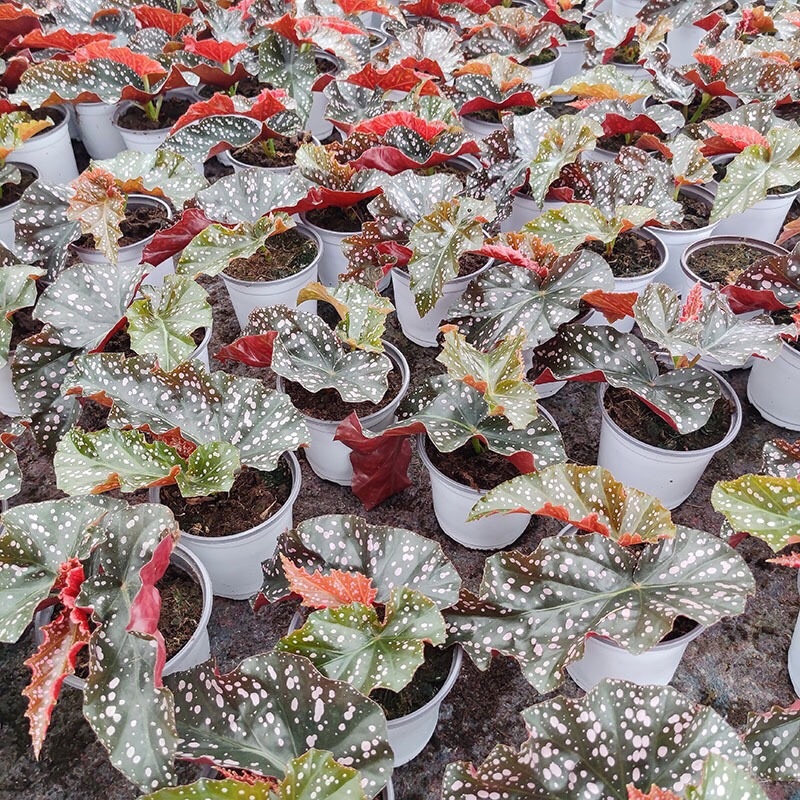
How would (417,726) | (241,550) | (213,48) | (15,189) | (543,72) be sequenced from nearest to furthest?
(417,726) < (241,550) < (15,189) < (213,48) < (543,72)

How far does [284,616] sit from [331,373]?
2.06 feet

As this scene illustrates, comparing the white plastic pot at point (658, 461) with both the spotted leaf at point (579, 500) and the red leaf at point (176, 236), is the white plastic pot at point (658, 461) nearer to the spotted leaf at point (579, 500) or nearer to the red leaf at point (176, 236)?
the spotted leaf at point (579, 500)

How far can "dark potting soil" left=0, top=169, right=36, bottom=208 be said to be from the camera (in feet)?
8.65

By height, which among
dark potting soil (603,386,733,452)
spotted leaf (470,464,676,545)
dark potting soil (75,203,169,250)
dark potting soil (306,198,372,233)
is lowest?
dark potting soil (75,203,169,250)

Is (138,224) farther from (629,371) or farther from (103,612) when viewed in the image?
(629,371)

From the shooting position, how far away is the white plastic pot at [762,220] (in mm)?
2457

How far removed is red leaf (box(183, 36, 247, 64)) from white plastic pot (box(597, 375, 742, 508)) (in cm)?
201

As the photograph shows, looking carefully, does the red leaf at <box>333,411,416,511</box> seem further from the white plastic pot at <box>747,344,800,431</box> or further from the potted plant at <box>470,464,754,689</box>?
the white plastic pot at <box>747,344,800,431</box>

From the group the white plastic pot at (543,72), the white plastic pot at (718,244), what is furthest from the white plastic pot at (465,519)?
the white plastic pot at (543,72)

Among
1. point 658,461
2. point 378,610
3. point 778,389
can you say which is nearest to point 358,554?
point 378,610

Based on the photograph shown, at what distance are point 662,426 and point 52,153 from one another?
256 cm

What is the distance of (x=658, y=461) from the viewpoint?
1846mm

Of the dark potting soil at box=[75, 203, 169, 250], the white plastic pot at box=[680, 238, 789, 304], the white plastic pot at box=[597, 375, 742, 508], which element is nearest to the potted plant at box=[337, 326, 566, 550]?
the white plastic pot at box=[597, 375, 742, 508]

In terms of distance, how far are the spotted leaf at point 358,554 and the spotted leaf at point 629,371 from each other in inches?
25.9
